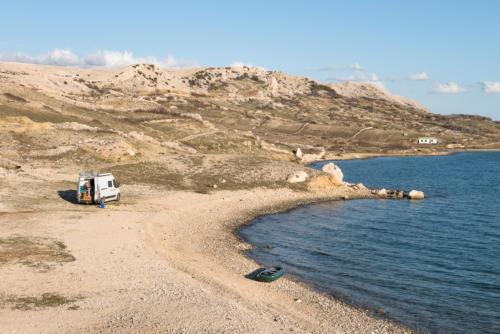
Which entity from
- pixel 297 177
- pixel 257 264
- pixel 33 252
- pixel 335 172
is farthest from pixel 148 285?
pixel 335 172

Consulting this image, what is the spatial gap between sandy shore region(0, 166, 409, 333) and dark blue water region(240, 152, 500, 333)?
9.17ft

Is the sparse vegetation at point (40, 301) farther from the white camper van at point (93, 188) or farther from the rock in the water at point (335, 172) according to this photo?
the rock in the water at point (335, 172)

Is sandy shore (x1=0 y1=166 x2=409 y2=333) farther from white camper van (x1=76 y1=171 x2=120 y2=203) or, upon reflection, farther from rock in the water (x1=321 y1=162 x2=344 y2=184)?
rock in the water (x1=321 y1=162 x2=344 y2=184)

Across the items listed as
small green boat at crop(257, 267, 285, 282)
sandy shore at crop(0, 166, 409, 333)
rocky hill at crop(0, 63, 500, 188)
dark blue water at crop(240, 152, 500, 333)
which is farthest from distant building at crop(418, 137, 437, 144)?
small green boat at crop(257, 267, 285, 282)

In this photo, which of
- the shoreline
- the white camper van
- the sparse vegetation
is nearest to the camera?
the sparse vegetation

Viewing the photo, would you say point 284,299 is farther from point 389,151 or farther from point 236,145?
point 389,151

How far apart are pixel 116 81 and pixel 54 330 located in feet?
591

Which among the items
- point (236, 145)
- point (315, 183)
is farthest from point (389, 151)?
point (315, 183)

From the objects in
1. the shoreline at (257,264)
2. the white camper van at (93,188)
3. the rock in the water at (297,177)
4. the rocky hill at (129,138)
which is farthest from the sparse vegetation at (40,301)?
the rock in the water at (297,177)

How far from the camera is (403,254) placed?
1411 inches

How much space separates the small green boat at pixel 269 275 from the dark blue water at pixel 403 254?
7.08 feet

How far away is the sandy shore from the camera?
18.5 m

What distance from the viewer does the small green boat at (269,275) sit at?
26.8 m

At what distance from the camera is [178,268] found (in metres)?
27.2
